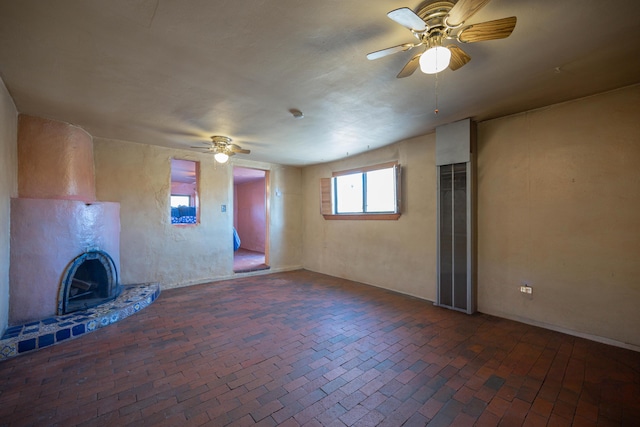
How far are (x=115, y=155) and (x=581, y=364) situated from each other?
6382 mm

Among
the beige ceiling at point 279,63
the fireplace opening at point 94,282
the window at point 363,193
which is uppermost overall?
the beige ceiling at point 279,63

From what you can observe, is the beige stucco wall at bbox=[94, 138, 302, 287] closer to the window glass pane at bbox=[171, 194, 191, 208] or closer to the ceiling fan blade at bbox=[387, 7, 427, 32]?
the ceiling fan blade at bbox=[387, 7, 427, 32]

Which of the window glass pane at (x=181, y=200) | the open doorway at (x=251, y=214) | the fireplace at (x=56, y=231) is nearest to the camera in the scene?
the fireplace at (x=56, y=231)

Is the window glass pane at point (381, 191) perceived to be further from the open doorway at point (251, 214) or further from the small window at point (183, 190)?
the small window at point (183, 190)

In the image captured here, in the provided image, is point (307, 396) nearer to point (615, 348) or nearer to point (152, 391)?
point (152, 391)

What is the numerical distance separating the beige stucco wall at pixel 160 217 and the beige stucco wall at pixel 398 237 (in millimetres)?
2222

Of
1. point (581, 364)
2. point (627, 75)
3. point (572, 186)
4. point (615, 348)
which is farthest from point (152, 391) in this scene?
point (627, 75)

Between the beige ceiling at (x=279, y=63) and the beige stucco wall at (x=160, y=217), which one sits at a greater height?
the beige ceiling at (x=279, y=63)

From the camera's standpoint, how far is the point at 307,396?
73.0 inches

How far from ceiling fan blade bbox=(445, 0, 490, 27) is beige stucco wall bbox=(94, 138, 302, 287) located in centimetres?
466

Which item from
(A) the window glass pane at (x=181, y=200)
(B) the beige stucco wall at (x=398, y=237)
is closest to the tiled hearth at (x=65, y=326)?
(B) the beige stucco wall at (x=398, y=237)

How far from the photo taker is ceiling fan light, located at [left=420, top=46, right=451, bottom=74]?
153 centimetres

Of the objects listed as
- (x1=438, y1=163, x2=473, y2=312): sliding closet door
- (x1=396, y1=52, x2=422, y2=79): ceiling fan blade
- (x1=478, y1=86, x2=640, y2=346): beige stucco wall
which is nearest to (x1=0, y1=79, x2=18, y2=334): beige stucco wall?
(x1=396, y1=52, x2=422, y2=79): ceiling fan blade

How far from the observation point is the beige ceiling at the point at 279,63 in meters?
1.55
